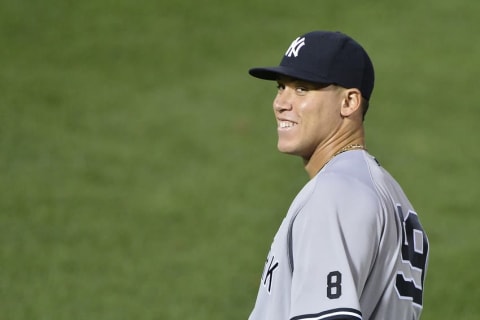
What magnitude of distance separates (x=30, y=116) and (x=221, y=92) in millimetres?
2985

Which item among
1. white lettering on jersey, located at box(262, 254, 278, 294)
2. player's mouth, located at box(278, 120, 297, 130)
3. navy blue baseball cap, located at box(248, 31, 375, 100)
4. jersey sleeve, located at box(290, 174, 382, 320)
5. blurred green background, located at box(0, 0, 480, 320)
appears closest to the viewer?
jersey sleeve, located at box(290, 174, 382, 320)

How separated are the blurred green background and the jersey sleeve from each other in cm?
598

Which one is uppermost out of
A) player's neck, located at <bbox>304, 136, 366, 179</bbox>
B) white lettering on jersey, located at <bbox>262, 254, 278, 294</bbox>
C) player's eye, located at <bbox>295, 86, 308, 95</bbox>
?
player's eye, located at <bbox>295, 86, 308, 95</bbox>

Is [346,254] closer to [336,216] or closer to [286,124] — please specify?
[336,216]

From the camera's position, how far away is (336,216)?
11.1ft

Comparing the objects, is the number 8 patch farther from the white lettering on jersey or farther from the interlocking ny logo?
the interlocking ny logo

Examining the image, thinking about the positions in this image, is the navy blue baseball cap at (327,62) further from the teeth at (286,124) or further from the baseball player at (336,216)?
the teeth at (286,124)

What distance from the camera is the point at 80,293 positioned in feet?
31.9

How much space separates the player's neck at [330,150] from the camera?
3842 millimetres

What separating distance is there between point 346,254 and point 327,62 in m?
0.79

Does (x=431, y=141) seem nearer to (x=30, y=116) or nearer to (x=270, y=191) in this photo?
(x=270, y=191)

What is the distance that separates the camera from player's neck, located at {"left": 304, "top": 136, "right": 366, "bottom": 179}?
384 cm

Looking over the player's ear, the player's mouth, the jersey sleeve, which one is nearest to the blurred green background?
the player's mouth

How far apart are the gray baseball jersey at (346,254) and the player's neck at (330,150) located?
0.06 meters
